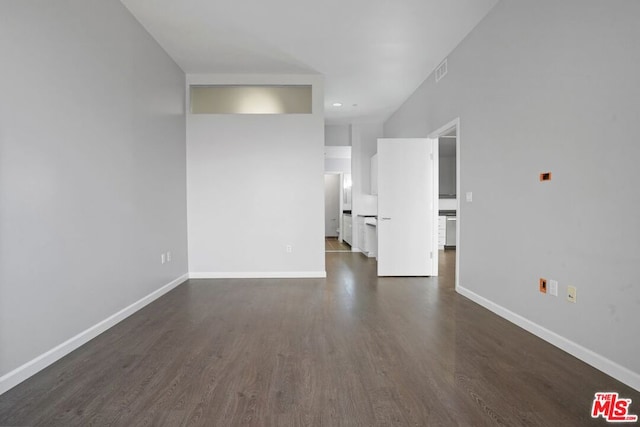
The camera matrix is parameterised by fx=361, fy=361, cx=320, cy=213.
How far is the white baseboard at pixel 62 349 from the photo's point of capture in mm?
2049

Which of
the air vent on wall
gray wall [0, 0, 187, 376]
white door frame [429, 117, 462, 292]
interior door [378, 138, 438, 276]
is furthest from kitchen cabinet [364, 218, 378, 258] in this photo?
gray wall [0, 0, 187, 376]

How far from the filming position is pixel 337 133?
8.31 meters

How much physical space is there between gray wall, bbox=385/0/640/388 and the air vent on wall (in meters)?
0.57

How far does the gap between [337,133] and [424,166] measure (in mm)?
3535

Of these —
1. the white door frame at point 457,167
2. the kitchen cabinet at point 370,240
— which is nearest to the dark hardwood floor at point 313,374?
the white door frame at point 457,167

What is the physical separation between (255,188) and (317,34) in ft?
7.23

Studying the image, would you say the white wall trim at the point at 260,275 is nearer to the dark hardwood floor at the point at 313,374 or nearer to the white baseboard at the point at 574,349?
the dark hardwood floor at the point at 313,374

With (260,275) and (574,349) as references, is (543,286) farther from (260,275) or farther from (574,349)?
(260,275)

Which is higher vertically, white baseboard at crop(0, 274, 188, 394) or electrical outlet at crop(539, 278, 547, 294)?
electrical outlet at crop(539, 278, 547, 294)

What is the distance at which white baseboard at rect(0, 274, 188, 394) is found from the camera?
2.05 meters

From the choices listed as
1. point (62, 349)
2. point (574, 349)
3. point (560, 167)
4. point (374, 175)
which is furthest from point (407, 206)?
point (62, 349)

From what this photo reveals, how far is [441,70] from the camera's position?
471cm

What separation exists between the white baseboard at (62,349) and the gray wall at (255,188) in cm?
152

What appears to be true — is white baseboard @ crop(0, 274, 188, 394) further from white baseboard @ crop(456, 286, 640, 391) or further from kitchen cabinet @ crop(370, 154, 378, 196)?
kitchen cabinet @ crop(370, 154, 378, 196)
